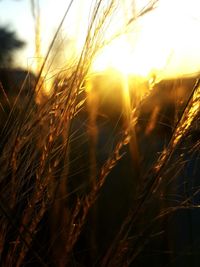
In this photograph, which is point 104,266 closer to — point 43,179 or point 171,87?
point 43,179

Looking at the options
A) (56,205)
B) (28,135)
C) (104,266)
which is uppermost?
(28,135)

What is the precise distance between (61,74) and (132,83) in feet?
1.26

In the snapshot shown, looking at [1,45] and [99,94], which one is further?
[1,45]

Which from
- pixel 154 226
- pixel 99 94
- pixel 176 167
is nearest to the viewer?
pixel 176 167

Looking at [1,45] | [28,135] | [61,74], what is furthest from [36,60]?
[1,45]

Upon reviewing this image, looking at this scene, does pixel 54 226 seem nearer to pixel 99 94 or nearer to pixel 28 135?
pixel 28 135

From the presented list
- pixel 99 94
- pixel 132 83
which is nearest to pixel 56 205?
pixel 99 94

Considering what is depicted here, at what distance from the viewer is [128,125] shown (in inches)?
52.3

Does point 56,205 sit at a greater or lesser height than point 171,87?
lesser

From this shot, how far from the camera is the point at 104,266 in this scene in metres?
1.30

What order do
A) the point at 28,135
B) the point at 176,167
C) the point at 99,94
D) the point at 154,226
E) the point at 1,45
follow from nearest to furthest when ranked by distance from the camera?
the point at 28,135 < the point at 176,167 < the point at 154,226 < the point at 99,94 < the point at 1,45

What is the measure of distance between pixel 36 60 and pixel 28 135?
24 cm

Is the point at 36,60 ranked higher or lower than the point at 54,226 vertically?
higher

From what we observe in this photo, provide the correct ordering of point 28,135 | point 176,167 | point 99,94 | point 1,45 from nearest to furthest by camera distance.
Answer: point 28,135 → point 176,167 → point 99,94 → point 1,45
